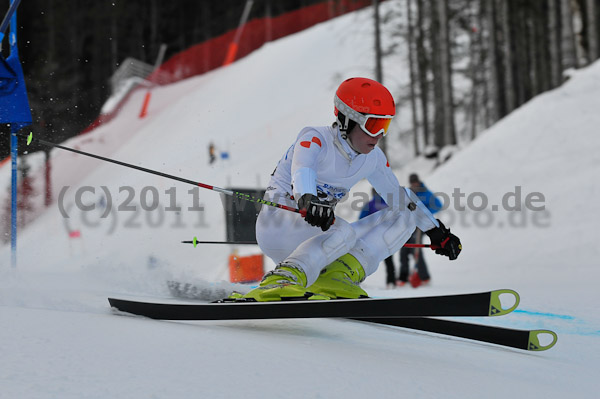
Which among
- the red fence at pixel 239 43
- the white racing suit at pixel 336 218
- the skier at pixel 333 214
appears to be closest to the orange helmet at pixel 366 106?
the skier at pixel 333 214

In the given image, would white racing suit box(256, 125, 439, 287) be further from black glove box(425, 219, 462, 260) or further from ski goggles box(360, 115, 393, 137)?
ski goggles box(360, 115, 393, 137)

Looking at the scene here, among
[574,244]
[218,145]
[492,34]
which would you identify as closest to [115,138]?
[218,145]

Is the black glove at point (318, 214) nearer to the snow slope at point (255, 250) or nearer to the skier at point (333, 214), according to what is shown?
the skier at point (333, 214)

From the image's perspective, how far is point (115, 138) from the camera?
20.9m

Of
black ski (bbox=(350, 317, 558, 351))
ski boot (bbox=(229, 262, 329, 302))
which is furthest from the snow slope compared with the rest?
ski boot (bbox=(229, 262, 329, 302))

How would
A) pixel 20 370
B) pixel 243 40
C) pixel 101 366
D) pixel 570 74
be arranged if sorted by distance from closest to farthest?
pixel 20 370
pixel 101 366
pixel 570 74
pixel 243 40

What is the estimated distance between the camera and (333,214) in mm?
3170

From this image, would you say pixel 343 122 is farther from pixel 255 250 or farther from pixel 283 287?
pixel 255 250

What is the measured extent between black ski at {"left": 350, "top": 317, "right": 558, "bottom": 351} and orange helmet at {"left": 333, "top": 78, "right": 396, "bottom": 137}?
3.61 ft

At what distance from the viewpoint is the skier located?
318 centimetres

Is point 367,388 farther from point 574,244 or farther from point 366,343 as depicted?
point 574,244

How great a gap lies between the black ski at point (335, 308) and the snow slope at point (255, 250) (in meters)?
0.11

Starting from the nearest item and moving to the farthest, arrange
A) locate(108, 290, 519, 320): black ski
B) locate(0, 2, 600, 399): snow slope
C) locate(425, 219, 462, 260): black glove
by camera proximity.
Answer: locate(0, 2, 600, 399): snow slope < locate(108, 290, 519, 320): black ski < locate(425, 219, 462, 260): black glove

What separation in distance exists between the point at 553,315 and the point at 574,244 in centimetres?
433
